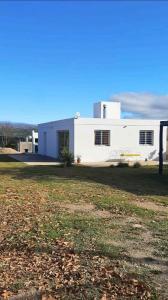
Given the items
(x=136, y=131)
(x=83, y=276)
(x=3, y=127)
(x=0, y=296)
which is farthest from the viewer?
(x=3, y=127)

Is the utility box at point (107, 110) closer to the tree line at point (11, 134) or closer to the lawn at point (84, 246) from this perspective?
the tree line at point (11, 134)

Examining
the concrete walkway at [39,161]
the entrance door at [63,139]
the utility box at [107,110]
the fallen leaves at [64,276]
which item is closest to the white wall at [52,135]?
the entrance door at [63,139]

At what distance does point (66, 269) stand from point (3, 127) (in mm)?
55806

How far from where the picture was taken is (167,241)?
6.67 meters

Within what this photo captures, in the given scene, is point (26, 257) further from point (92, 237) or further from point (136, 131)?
point (136, 131)

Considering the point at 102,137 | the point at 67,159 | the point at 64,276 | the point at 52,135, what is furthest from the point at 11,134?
the point at 64,276

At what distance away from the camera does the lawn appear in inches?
188

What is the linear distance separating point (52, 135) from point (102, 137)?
6248 millimetres

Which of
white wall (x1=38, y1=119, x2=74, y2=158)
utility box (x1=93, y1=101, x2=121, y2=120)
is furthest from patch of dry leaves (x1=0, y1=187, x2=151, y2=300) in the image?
utility box (x1=93, y1=101, x2=121, y2=120)

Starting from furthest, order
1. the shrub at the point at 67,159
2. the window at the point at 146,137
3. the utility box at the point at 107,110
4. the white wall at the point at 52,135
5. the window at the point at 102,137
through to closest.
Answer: the utility box at the point at 107,110 < the window at the point at 146,137 < the window at the point at 102,137 < the white wall at the point at 52,135 < the shrub at the point at 67,159

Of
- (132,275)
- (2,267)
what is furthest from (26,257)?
(132,275)

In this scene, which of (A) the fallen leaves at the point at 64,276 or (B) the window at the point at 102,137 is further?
(B) the window at the point at 102,137

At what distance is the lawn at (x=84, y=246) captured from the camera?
4785mm

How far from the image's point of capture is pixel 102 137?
1245 inches
